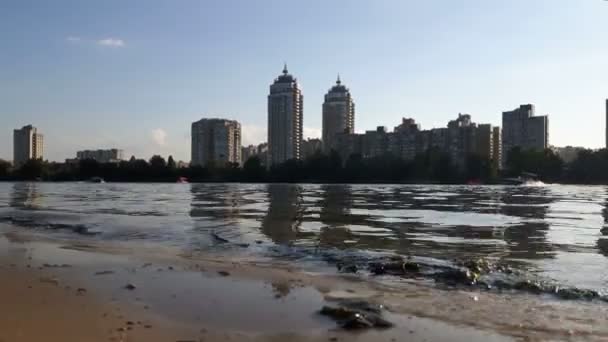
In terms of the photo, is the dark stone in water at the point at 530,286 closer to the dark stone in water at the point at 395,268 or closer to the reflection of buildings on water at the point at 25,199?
the dark stone in water at the point at 395,268

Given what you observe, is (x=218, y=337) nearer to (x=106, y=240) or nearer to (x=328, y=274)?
(x=328, y=274)

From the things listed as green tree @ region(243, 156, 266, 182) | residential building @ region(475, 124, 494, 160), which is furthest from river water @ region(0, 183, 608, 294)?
residential building @ region(475, 124, 494, 160)

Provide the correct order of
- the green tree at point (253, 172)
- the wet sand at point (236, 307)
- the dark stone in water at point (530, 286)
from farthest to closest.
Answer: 1. the green tree at point (253, 172)
2. the dark stone in water at point (530, 286)
3. the wet sand at point (236, 307)

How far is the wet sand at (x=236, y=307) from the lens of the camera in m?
6.20

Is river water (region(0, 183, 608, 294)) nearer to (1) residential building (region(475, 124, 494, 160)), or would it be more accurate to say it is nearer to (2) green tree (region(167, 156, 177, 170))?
(2) green tree (region(167, 156, 177, 170))

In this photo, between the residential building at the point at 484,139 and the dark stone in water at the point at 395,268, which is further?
the residential building at the point at 484,139

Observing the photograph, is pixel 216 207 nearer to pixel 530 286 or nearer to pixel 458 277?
pixel 458 277

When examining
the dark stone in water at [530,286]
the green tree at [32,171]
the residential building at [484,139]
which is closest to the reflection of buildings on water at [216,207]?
the dark stone in water at [530,286]

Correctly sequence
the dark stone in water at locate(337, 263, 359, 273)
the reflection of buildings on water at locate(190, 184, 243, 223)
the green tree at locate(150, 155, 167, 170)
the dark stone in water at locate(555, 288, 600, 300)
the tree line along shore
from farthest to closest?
the green tree at locate(150, 155, 167, 170) → the tree line along shore → the reflection of buildings on water at locate(190, 184, 243, 223) → the dark stone in water at locate(337, 263, 359, 273) → the dark stone in water at locate(555, 288, 600, 300)

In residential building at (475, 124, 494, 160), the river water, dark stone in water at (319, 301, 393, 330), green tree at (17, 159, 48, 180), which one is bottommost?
the river water

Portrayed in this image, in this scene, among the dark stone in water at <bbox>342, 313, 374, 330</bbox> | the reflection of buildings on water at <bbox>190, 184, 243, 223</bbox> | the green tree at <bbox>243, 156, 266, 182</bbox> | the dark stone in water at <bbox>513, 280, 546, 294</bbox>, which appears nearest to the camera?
the dark stone in water at <bbox>342, 313, 374, 330</bbox>

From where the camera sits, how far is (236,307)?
744 cm

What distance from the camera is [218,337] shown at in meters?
6.01

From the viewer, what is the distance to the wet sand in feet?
20.3
